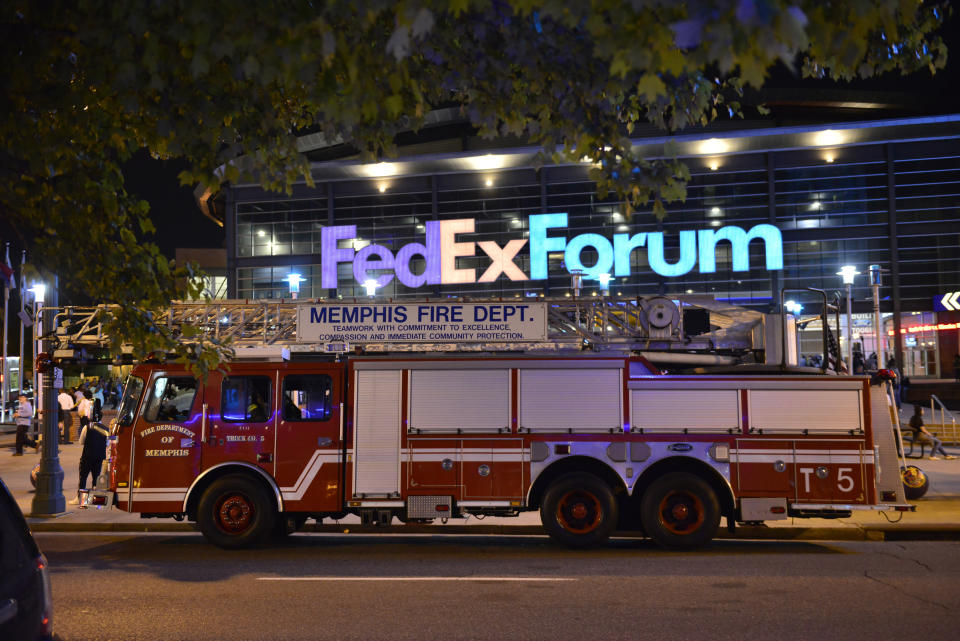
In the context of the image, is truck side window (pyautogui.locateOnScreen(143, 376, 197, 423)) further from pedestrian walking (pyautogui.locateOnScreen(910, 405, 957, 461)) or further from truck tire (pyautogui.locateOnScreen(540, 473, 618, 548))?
pedestrian walking (pyautogui.locateOnScreen(910, 405, 957, 461))

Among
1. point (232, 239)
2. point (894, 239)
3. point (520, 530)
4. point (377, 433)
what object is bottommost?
point (520, 530)

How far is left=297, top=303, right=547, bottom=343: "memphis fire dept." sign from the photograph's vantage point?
1312 cm

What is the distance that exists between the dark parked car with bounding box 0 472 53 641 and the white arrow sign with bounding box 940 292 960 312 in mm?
41716

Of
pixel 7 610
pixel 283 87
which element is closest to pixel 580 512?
pixel 283 87

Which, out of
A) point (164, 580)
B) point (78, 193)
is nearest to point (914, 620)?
point (164, 580)

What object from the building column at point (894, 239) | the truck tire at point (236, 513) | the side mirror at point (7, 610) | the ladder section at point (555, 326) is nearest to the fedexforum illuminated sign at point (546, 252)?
the building column at point (894, 239)

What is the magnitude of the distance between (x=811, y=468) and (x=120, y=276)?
8.71 m

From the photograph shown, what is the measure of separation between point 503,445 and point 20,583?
7.69m

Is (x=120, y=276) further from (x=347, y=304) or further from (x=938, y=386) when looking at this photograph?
(x=938, y=386)

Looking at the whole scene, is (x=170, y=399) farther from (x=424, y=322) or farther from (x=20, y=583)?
(x=20, y=583)

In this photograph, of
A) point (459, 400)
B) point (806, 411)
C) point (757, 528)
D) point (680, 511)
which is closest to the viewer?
point (680, 511)

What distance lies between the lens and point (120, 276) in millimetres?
7637

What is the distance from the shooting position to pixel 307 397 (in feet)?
37.2

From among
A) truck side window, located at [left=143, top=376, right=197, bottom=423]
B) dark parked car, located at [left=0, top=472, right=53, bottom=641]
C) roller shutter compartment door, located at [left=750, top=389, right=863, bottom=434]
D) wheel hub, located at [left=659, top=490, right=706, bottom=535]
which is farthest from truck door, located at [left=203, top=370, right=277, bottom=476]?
dark parked car, located at [left=0, top=472, right=53, bottom=641]
